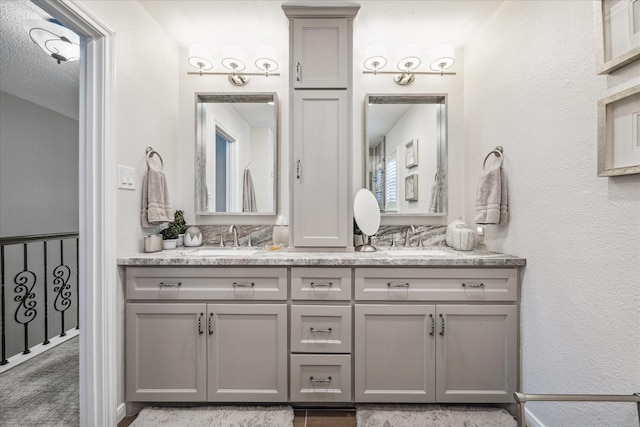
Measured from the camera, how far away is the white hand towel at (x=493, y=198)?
1.69 metres

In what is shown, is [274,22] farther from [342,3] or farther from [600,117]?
[600,117]

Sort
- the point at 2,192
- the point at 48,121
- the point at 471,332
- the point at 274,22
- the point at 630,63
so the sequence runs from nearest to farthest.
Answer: the point at 630,63 → the point at 471,332 → the point at 274,22 → the point at 2,192 → the point at 48,121

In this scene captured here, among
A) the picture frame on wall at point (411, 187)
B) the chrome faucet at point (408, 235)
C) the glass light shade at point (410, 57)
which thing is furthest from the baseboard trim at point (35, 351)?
the glass light shade at point (410, 57)

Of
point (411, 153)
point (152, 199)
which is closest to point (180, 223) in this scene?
point (152, 199)

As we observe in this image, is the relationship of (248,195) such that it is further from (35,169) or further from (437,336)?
(35,169)

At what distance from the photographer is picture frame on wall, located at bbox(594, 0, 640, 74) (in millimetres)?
994

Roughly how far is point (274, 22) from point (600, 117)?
1.87 metres

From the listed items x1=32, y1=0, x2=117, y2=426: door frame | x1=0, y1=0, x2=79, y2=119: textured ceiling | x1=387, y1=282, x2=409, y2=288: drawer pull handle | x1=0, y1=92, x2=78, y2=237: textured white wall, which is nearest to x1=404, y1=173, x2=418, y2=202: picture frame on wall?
x1=387, y1=282, x2=409, y2=288: drawer pull handle

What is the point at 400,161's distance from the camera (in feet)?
7.20

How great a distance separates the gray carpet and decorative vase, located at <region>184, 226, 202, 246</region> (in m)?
1.12

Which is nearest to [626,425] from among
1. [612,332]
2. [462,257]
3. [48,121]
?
[612,332]

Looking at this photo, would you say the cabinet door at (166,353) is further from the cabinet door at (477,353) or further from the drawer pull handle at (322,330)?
the cabinet door at (477,353)

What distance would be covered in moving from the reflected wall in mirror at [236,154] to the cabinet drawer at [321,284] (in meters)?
0.76

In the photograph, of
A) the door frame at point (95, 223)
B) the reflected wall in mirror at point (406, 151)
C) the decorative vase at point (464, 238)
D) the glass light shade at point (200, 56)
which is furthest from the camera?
the reflected wall in mirror at point (406, 151)
